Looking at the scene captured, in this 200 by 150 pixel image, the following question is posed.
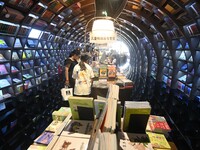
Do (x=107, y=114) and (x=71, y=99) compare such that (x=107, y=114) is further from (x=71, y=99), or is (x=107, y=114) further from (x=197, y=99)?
(x=197, y=99)

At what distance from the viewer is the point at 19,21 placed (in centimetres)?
538

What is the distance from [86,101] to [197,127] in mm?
3516

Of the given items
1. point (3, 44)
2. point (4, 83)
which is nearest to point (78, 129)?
point (4, 83)

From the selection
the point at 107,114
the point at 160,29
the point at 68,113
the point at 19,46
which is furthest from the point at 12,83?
the point at 160,29

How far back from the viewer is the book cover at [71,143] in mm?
1249

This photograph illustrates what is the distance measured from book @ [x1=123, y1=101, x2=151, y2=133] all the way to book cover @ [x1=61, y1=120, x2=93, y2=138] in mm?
355

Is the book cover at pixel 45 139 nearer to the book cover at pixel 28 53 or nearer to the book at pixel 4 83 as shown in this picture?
the book at pixel 4 83

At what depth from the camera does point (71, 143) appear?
1.30 meters

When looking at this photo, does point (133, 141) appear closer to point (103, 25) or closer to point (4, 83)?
point (103, 25)

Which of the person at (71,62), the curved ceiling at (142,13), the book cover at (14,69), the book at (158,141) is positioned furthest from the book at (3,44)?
the book at (158,141)

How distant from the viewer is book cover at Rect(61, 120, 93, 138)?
1.42m

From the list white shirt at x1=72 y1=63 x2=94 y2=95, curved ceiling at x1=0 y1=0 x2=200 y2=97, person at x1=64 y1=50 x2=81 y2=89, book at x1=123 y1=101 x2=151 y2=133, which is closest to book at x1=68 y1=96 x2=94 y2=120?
book at x1=123 y1=101 x2=151 y2=133

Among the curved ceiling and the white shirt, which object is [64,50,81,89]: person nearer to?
the white shirt

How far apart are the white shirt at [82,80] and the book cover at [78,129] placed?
2.03 metres
